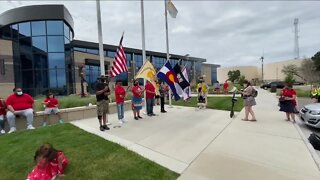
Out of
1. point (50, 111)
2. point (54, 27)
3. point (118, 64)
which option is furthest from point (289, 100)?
point (54, 27)

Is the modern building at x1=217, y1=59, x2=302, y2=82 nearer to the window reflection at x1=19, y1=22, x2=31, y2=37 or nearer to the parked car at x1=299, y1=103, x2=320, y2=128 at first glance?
the window reflection at x1=19, y1=22, x2=31, y2=37

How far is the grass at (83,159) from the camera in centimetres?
473

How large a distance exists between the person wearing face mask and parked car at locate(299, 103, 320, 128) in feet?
32.9

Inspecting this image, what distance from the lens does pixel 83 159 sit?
Result: 5.39m

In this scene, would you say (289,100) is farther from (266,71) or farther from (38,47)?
(266,71)

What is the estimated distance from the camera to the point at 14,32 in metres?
27.2

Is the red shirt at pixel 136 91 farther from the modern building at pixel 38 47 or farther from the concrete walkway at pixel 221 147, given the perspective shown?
the modern building at pixel 38 47

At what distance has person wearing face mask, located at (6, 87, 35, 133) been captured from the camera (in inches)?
351

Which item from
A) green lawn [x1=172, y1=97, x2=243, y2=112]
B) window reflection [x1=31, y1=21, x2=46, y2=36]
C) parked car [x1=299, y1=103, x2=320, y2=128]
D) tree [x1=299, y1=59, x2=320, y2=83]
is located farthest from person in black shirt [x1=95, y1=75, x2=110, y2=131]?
tree [x1=299, y1=59, x2=320, y2=83]

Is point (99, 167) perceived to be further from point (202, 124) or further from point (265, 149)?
point (202, 124)

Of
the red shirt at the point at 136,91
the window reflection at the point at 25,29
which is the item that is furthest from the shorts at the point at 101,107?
the window reflection at the point at 25,29

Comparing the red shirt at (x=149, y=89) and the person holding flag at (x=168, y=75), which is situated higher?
the person holding flag at (x=168, y=75)

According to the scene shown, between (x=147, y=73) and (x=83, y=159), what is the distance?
5624 millimetres

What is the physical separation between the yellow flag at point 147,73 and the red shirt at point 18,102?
13.4 feet
